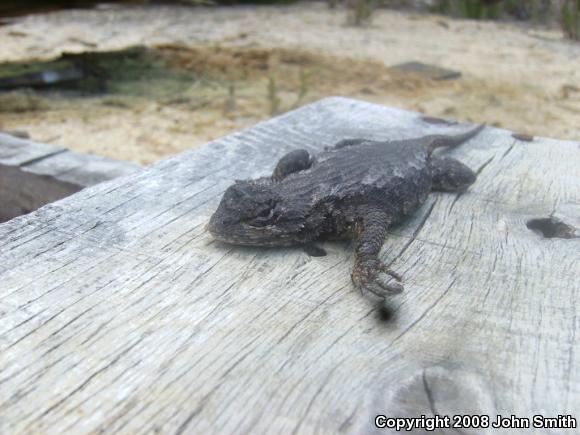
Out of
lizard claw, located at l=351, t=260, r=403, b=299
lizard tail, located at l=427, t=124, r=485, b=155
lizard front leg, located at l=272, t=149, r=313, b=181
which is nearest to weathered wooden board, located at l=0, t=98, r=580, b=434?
lizard claw, located at l=351, t=260, r=403, b=299

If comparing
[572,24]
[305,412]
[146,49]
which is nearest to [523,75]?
[572,24]

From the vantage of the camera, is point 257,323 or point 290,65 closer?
point 257,323

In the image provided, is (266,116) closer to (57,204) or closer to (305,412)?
(57,204)

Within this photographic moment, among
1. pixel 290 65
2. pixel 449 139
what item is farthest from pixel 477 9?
pixel 449 139

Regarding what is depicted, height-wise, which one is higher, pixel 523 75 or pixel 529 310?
pixel 529 310

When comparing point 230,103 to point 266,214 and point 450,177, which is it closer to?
point 450,177

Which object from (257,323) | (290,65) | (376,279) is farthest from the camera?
(290,65)

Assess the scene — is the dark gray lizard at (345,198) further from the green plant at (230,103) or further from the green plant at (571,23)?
the green plant at (571,23)
